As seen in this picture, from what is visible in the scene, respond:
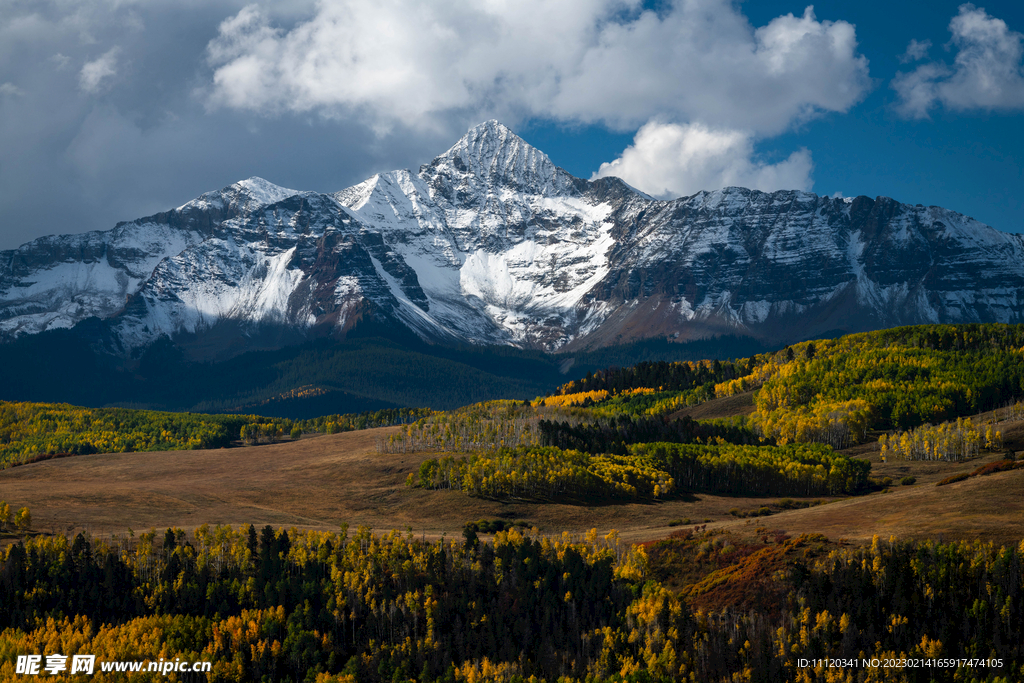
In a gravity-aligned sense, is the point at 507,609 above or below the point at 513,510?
below

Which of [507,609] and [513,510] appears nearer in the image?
[507,609]

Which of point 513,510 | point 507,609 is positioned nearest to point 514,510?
point 513,510

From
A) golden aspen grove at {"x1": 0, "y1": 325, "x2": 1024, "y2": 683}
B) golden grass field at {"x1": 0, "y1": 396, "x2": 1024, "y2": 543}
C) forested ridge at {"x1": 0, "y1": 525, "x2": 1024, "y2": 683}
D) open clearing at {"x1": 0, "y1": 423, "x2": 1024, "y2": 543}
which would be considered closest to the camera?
golden aspen grove at {"x1": 0, "y1": 325, "x2": 1024, "y2": 683}

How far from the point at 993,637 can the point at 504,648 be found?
61.4 meters

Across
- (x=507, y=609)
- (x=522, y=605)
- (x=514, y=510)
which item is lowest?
(x=507, y=609)

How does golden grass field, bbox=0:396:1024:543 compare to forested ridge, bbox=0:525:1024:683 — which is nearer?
forested ridge, bbox=0:525:1024:683

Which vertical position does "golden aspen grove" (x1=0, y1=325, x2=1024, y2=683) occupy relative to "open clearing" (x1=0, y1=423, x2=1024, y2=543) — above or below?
below

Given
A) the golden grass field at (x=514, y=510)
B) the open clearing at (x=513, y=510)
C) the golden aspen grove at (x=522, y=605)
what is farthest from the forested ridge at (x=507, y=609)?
the golden grass field at (x=514, y=510)

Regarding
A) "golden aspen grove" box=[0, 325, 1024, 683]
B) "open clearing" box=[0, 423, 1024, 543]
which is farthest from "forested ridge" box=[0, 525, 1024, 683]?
"open clearing" box=[0, 423, 1024, 543]

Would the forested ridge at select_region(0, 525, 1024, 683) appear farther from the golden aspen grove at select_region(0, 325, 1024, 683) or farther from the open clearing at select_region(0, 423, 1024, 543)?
the open clearing at select_region(0, 423, 1024, 543)

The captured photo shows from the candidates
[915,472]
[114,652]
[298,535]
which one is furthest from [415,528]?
[915,472]

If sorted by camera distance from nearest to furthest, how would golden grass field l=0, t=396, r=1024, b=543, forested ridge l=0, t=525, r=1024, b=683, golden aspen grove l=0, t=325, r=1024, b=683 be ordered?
golden aspen grove l=0, t=325, r=1024, b=683
forested ridge l=0, t=525, r=1024, b=683
golden grass field l=0, t=396, r=1024, b=543

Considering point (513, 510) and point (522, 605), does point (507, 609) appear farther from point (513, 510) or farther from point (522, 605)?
point (513, 510)

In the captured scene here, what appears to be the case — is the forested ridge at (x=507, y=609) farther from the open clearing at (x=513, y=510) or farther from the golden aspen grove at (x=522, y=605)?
the open clearing at (x=513, y=510)
